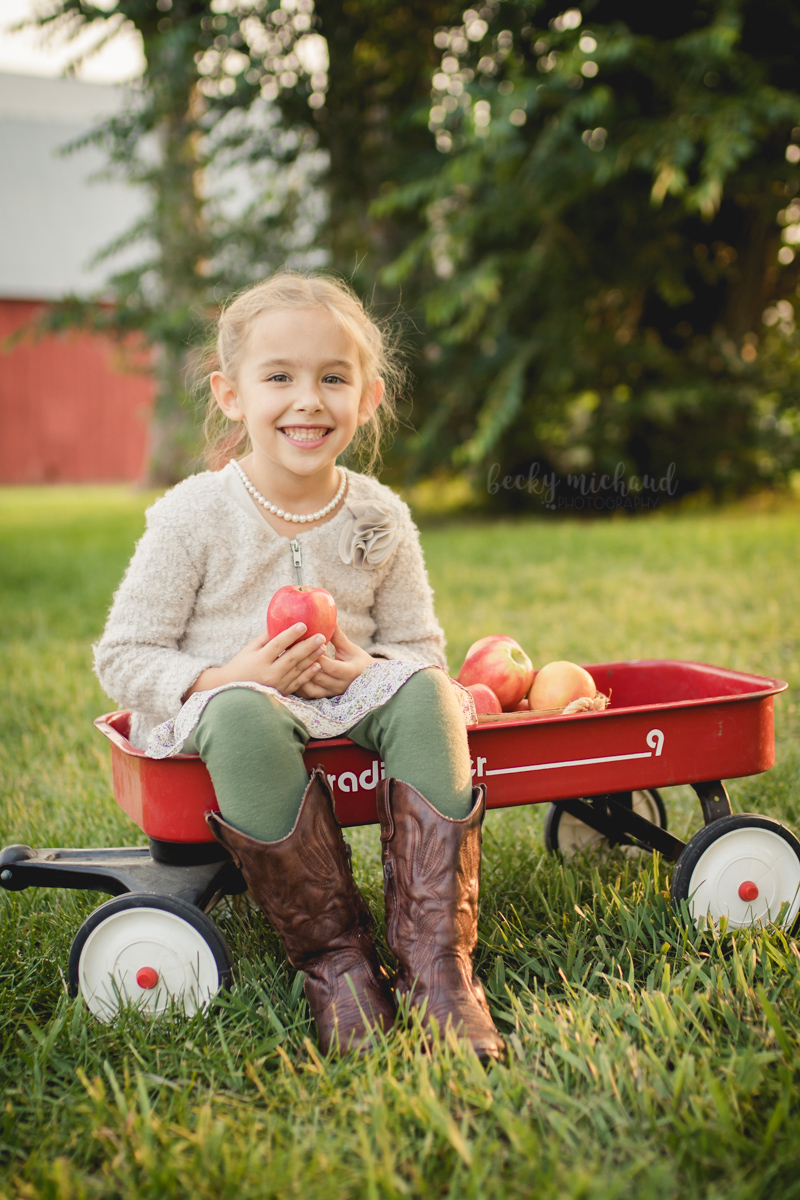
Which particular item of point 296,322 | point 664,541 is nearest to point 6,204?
point 664,541

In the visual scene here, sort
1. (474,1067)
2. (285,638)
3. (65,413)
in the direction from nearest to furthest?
(474,1067), (285,638), (65,413)

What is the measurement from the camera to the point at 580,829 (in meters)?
2.47

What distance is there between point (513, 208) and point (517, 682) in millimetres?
5959

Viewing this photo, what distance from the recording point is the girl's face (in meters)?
2.04

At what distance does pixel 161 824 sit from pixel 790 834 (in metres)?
1.27

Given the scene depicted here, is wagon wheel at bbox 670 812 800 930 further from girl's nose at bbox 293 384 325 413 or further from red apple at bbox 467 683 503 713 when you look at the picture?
girl's nose at bbox 293 384 325 413

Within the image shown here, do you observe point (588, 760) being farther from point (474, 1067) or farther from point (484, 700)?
point (474, 1067)

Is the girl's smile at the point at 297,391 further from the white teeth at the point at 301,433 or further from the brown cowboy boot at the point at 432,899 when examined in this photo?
the brown cowboy boot at the point at 432,899

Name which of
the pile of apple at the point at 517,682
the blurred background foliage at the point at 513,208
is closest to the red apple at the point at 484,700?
the pile of apple at the point at 517,682

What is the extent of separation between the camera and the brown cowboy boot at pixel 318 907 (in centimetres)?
167

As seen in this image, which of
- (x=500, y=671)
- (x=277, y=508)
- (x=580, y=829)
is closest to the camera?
(x=277, y=508)

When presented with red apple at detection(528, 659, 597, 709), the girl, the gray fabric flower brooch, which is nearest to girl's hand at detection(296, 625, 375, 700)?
the girl
